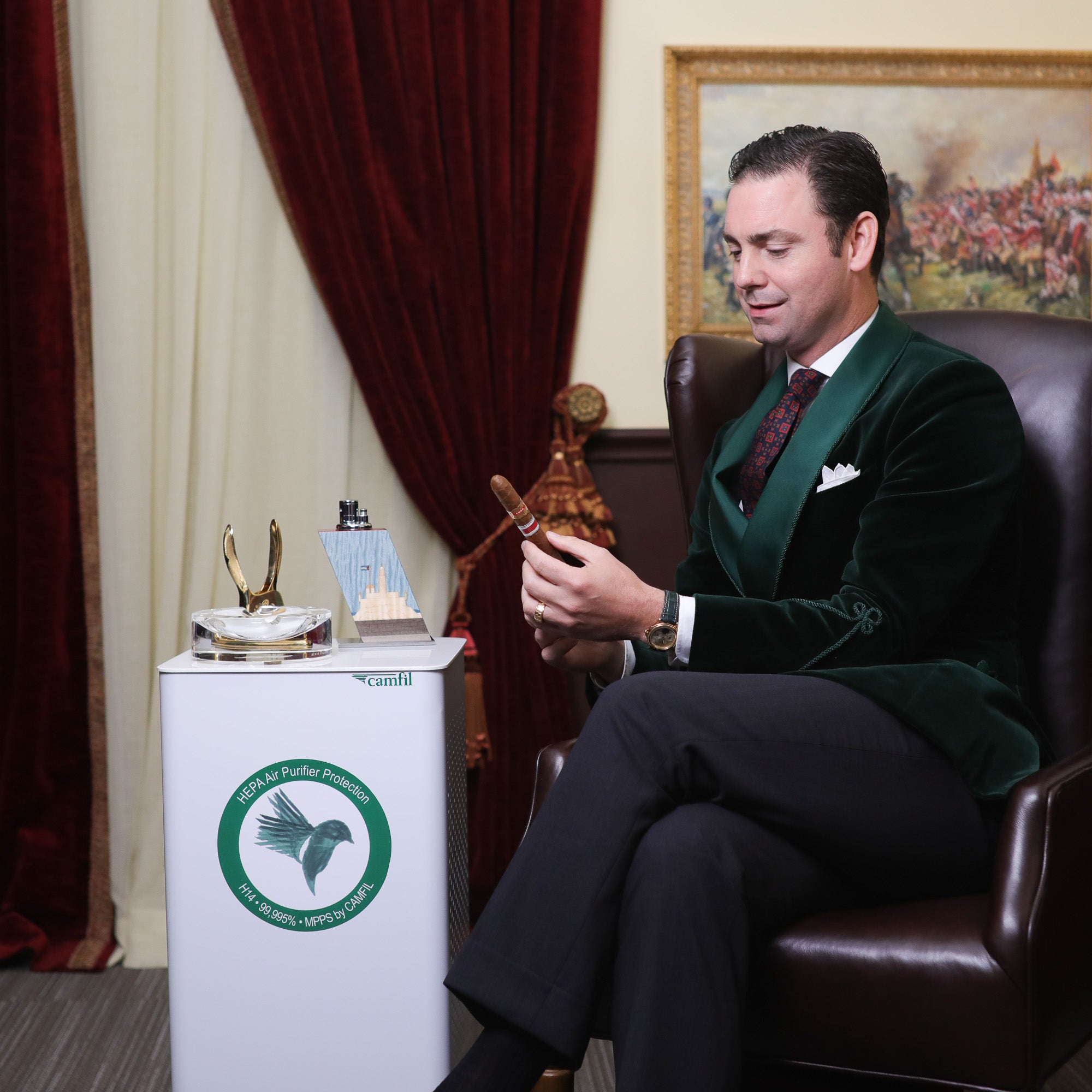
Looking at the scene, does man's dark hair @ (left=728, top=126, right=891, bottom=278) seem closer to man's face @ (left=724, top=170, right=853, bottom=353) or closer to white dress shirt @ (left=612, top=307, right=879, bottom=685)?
man's face @ (left=724, top=170, right=853, bottom=353)

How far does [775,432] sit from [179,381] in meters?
1.56

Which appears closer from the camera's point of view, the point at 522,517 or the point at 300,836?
the point at 522,517

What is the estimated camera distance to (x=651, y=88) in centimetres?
274

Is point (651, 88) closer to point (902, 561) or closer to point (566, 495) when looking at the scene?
point (566, 495)

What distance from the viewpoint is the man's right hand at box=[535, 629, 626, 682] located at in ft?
5.27

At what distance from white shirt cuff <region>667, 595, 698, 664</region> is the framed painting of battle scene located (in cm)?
147

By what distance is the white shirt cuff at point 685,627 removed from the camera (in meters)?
1.43

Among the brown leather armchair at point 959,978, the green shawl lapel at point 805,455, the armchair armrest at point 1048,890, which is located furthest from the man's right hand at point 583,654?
the armchair armrest at point 1048,890

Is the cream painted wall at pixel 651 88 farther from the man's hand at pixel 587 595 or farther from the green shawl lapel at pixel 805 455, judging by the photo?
the man's hand at pixel 587 595

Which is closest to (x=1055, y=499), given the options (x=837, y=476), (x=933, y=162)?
(x=837, y=476)

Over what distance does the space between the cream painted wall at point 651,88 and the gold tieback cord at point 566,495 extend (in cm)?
11

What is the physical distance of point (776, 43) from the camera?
9.04 ft

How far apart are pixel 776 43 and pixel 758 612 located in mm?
1889

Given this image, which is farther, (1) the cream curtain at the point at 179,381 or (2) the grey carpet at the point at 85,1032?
(1) the cream curtain at the point at 179,381
